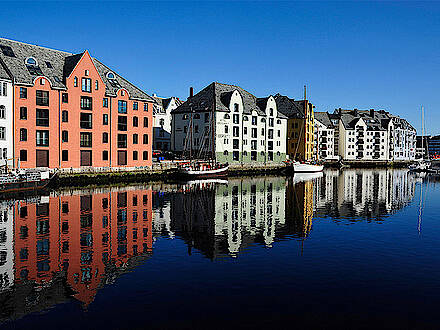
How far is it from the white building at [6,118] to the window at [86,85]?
42.2 ft

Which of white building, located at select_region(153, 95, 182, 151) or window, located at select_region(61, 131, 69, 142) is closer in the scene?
window, located at select_region(61, 131, 69, 142)

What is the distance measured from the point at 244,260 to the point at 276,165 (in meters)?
93.4

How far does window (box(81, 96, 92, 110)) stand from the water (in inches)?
1314

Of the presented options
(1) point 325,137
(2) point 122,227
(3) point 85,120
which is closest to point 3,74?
(3) point 85,120

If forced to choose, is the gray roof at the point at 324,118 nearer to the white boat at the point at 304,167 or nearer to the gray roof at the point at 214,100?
the white boat at the point at 304,167

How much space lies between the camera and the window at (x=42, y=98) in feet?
227

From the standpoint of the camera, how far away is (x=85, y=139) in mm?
75500

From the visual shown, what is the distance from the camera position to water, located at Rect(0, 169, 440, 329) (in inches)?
671

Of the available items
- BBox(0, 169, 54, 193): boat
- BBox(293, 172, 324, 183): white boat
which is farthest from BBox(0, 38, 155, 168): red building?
BBox(293, 172, 324, 183): white boat

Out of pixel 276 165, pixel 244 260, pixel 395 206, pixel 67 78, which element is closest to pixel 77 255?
pixel 244 260

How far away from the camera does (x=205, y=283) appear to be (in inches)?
833

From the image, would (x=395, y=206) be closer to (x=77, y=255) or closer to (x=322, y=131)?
(x=77, y=255)

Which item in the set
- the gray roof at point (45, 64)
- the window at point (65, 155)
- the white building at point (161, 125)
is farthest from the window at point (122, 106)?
the white building at point (161, 125)

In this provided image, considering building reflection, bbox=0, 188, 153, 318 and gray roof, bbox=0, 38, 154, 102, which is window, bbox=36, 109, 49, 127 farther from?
building reflection, bbox=0, 188, 153, 318
